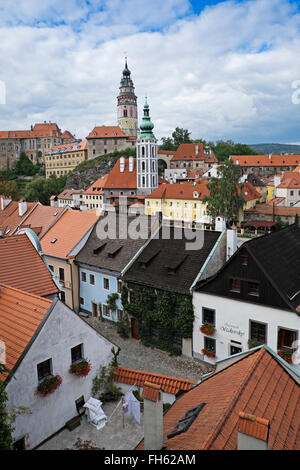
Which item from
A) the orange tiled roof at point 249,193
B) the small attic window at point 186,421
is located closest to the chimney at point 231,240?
the small attic window at point 186,421

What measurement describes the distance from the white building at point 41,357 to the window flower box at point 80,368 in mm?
151

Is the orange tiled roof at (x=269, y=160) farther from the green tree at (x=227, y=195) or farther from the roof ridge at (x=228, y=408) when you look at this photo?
the roof ridge at (x=228, y=408)

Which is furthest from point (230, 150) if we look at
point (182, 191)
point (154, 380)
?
point (154, 380)

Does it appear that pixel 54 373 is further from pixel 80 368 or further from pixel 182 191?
pixel 182 191

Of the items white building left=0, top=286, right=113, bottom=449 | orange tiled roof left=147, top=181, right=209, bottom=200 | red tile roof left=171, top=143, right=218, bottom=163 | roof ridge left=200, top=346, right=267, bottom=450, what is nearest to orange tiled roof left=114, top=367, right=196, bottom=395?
white building left=0, top=286, right=113, bottom=449

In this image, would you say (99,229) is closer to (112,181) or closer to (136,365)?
(136,365)

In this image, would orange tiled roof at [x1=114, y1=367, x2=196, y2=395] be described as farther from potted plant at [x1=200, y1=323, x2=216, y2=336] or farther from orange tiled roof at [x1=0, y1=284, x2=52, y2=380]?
potted plant at [x1=200, y1=323, x2=216, y2=336]

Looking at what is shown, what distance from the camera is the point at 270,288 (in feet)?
55.5

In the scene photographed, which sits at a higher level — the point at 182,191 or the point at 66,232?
the point at 182,191

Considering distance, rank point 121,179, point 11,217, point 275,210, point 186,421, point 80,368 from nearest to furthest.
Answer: point 186,421 < point 80,368 < point 11,217 < point 275,210 < point 121,179

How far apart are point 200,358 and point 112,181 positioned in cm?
6936

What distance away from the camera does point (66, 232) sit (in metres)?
29.2

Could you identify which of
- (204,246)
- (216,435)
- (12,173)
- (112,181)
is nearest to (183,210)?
(112,181)

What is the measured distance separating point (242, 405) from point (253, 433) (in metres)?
2.08
